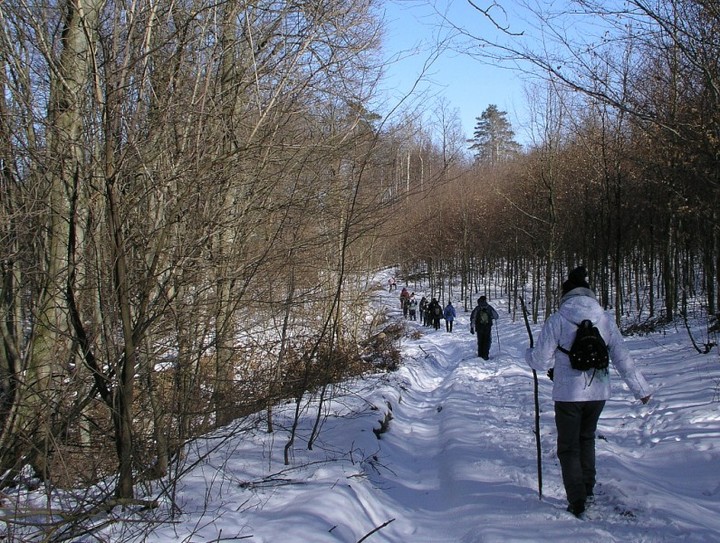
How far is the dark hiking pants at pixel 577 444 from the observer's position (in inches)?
159

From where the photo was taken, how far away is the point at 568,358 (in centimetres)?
412

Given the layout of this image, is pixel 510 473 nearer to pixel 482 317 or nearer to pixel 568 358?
pixel 568 358

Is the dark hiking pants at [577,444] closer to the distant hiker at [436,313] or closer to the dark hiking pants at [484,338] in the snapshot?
the dark hiking pants at [484,338]

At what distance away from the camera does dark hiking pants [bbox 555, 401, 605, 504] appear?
4.04 m

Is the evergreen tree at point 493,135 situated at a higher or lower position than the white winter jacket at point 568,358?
higher

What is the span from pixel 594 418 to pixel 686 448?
86.9 inches

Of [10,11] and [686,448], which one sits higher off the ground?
[10,11]

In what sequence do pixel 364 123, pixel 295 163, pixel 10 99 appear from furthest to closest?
1. pixel 364 123
2. pixel 295 163
3. pixel 10 99

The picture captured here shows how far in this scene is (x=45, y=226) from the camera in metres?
3.61

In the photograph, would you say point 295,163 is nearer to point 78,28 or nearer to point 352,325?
point 78,28

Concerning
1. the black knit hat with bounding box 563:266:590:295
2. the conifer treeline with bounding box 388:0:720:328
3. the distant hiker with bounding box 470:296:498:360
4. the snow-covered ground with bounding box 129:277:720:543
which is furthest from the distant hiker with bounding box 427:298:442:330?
the black knit hat with bounding box 563:266:590:295

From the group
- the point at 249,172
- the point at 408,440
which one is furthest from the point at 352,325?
the point at 249,172

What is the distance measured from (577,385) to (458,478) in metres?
1.83

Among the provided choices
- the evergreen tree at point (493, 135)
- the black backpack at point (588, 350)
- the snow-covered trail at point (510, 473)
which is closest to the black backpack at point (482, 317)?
the snow-covered trail at point (510, 473)
